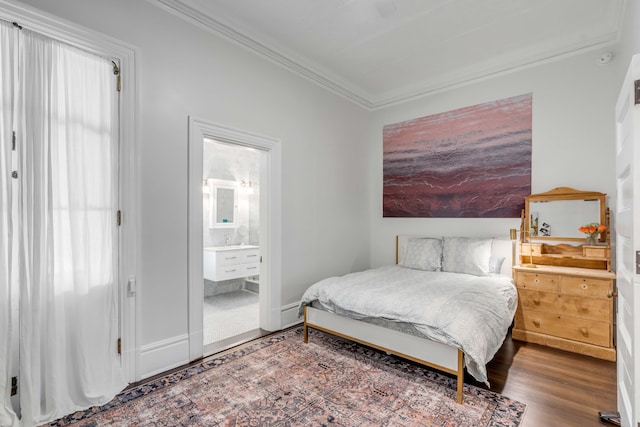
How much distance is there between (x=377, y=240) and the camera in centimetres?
504

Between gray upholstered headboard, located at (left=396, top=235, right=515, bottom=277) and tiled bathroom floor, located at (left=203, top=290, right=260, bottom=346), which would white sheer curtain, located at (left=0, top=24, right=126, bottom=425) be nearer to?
tiled bathroom floor, located at (left=203, top=290, right=260, bottom=346)

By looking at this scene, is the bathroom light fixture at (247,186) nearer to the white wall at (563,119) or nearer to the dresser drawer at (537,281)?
the white wall at (563,119)

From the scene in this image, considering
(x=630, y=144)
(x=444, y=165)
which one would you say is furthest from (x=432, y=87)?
(x=630, y=144)

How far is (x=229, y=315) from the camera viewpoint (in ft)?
13.7

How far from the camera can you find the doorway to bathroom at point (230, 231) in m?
4.89

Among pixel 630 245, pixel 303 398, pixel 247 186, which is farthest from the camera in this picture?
pixel 247 186

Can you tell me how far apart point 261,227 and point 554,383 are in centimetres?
295

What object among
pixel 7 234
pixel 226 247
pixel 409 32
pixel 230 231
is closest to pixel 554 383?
pixel 409 32

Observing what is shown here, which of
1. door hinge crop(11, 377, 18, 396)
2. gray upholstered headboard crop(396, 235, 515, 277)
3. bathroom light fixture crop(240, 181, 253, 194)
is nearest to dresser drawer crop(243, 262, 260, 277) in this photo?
bathroom light fixture crop(240, 181, 253, 194)

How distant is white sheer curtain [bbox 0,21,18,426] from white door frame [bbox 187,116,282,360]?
3.75 ft

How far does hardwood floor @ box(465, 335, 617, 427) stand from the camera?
81.4 inches

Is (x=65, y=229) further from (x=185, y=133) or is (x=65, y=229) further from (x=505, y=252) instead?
(x=505, y=252)

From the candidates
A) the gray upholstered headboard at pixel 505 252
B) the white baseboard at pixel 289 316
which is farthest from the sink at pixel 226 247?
the gray upholstered headboard at pixel 505 252

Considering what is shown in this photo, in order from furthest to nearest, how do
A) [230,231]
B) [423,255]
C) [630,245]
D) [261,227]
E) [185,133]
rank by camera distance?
1. [230,231]
2. [423,255]
3. [261,227]
4. [185,133]
5. [630,245]
